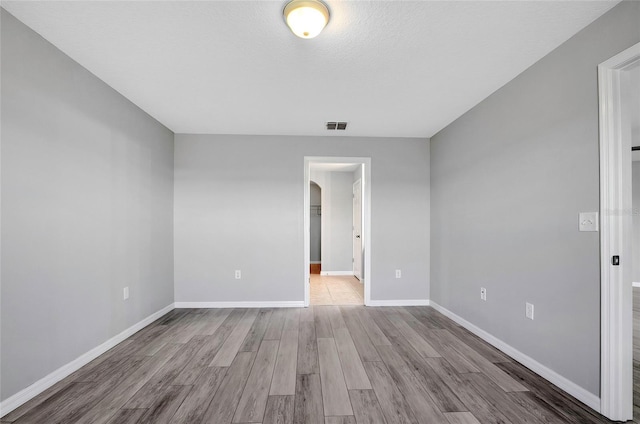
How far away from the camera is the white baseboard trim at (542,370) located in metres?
1.72

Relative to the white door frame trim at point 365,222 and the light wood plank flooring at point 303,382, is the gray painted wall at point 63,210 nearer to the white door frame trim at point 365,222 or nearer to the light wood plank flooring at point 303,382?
the light wood plank flooring at point 303,382

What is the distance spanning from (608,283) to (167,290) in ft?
13.7

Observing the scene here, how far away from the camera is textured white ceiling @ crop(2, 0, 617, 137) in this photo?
162cm

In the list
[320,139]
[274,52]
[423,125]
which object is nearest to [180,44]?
[274,52]

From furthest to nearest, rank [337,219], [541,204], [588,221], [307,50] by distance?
[337,219] → [541,204] → [307,50] → [588,221]

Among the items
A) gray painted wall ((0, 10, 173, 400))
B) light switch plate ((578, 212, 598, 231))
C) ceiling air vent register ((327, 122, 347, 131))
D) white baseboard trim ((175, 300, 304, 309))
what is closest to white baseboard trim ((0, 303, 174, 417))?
gray painted wall ((0, 10, 173, 400))

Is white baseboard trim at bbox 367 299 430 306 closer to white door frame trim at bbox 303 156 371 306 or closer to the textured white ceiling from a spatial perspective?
white door frame trim at bbox 303 156 371 306

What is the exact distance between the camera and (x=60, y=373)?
1.99m

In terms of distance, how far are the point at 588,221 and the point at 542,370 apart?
1147 mm

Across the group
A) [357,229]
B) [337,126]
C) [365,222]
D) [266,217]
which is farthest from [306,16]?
[357,229]

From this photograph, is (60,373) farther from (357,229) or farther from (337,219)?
(337,219)

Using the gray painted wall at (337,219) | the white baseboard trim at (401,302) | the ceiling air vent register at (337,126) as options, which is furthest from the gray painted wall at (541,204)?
the gray painted wall at (337,219)

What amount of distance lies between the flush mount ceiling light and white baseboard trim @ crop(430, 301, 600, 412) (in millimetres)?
2774

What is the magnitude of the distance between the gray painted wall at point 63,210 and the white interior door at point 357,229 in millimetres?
3777
